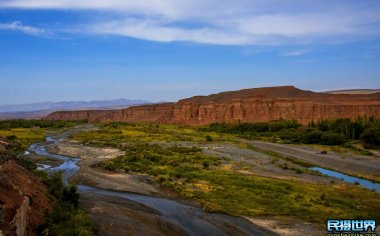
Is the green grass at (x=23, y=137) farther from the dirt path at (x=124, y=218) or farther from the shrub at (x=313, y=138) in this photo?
the shrub at (x=313, y=138)

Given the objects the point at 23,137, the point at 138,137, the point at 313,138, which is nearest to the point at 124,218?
the point at 313,138

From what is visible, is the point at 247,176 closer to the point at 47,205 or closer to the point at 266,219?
the point at 266,219

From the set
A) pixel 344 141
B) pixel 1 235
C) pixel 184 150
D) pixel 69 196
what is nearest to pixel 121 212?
pixel 69 196

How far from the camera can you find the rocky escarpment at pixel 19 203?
19266 millimetres

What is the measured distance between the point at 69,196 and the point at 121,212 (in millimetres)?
3829

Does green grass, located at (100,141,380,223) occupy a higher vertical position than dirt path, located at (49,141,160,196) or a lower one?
lower

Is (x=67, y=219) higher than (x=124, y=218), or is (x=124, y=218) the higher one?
(x=67, y=219)

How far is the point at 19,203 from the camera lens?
70.7 feet

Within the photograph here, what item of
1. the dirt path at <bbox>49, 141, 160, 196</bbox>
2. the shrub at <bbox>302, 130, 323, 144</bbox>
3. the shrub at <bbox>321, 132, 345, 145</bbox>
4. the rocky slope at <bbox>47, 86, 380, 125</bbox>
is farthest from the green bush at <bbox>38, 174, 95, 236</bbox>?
the rocky slope at <bbox>47, 86, 380, 125</bbox>

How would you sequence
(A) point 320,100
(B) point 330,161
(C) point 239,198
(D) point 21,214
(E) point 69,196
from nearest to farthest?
1. (D) point 21,214
2. (E) point 69,196
3. (C) point 239,198
4. (B) point 330,161
5. (A) point 320,100

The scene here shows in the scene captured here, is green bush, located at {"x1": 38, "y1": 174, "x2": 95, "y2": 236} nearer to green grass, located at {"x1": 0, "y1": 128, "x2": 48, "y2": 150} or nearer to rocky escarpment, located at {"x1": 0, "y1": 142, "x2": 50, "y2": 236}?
rocky escarpment, located at {"x1": 0, "y1": 142, "x2": 50, "y2": 236}

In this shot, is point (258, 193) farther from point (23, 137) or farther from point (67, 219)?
point (23, 137)

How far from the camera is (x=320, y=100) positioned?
176375 millimetres

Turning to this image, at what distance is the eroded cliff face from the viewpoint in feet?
Answer: 63.3
